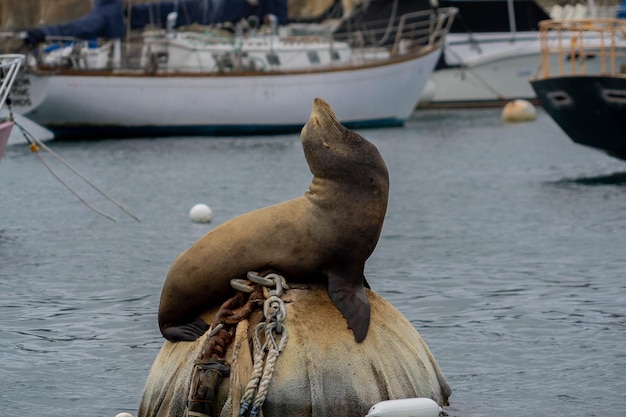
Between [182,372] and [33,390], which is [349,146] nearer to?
[182,372]

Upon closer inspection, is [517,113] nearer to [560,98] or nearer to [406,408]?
[560,98]

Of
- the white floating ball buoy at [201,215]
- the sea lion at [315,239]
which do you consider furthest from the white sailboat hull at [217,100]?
the sea lion at [315,239]

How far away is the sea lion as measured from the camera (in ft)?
22.4

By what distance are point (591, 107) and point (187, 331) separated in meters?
18.1

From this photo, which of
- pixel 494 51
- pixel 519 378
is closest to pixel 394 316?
pixel 519 378

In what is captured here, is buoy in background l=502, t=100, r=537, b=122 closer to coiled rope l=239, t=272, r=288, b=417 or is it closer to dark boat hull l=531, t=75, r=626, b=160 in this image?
dark boat hull l=531, t=75, r=626, b=160

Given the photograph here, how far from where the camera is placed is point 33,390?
905cm

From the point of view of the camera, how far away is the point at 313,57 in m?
41.0

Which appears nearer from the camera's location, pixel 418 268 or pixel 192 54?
pixel 418 268

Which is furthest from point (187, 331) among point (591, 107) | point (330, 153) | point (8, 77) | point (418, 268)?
point (591, 107)

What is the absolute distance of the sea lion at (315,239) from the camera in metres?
6.84

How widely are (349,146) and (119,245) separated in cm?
1019

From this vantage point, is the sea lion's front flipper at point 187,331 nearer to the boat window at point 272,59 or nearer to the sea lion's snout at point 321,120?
the sea lion's snout at point 321,120

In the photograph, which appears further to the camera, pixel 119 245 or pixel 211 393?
pixel 119 245
